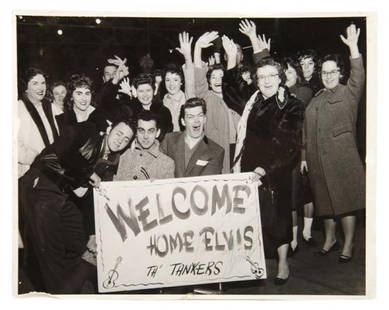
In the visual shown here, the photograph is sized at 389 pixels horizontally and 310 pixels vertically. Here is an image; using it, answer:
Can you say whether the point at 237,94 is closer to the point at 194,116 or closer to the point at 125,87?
the point at 194,116

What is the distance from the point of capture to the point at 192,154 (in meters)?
2.10

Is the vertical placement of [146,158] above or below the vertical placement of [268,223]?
above

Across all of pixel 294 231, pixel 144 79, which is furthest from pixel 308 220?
pixel 144 79

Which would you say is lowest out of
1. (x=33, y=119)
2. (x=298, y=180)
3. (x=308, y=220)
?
(x=308, y=220)

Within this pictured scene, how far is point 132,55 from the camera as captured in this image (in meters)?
2.08

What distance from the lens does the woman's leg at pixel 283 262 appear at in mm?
2092

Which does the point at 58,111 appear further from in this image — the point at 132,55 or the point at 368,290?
the point at 368,290

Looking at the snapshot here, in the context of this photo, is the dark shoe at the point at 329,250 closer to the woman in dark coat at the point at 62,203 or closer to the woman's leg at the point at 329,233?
the woman's leg at the point at 329,233

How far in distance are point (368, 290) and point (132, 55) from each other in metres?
1.16

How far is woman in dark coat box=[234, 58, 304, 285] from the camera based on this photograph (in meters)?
2.10

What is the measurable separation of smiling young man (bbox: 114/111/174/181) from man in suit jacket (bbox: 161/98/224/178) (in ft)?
0.09

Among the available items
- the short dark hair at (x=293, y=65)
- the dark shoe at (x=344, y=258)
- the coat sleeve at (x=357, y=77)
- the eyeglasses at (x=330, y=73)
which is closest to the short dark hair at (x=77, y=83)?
the short dark hair at (x=293, y=65)

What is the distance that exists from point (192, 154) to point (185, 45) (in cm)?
38

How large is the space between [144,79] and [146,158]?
0.28 meters
